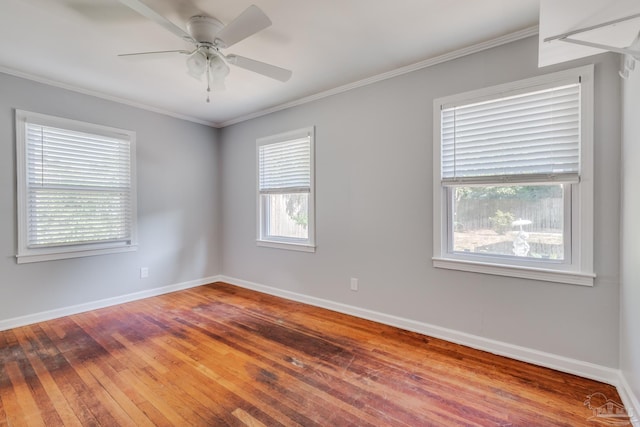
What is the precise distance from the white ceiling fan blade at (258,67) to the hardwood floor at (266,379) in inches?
89.6

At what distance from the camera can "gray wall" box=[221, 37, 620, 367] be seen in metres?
2.00

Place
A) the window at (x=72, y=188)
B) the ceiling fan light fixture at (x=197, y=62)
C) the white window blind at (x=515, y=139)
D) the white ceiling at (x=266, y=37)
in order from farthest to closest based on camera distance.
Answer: the window at (x=72, y=188)
the ceiling fan light fixture at (x=197, y=62)
the white window blind at (x=515, y=139)
the white ceiling at (x=266, y=37)

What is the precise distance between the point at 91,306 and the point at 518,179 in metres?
4.59

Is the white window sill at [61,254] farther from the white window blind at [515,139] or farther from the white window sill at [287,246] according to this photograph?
the white window blind at [515,139]

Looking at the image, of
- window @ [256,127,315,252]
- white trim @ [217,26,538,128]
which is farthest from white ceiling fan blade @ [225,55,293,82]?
window @ [256,127,315,252]

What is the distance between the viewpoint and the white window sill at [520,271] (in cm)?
207

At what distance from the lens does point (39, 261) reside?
3109mm

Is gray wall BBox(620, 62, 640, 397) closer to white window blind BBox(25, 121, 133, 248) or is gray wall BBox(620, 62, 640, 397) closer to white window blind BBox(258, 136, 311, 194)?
white window blind BBox(258, 136, 311, 194)

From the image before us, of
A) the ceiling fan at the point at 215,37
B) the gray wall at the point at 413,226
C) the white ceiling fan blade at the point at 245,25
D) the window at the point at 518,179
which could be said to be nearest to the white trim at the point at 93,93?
the gray wall at the point at 413,226

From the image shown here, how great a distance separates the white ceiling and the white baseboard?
8.10ft

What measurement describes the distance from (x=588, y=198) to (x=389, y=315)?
1890 millimetres

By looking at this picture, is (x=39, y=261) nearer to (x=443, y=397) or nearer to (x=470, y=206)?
(x=443, y=397)

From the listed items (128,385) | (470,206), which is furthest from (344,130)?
(128,385)

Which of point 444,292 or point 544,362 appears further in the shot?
point 444,292
